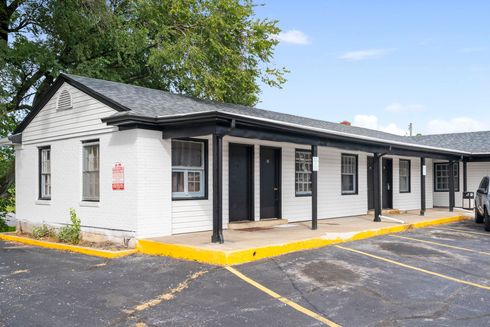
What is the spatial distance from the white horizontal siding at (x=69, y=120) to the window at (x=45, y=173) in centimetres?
40

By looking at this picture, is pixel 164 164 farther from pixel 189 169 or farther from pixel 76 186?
pixel 76 186

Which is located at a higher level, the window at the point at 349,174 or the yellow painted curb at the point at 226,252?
the window at the point at 349,174

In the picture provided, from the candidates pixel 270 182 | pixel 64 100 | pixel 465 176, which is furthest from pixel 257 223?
pixel 465 176

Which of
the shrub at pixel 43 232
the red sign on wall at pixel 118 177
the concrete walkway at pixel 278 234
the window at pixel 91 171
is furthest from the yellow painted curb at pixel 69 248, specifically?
the red sign on wall at pixel 118 177

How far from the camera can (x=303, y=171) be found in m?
15.4

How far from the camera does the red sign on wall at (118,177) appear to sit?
36.1ft

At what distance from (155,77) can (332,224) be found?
13591mm

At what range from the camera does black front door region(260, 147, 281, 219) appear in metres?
14.0

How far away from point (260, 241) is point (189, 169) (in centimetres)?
283

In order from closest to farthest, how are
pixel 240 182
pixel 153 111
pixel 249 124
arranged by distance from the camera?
pixel 249 124 < pixel 153 111 < pixel 240 182

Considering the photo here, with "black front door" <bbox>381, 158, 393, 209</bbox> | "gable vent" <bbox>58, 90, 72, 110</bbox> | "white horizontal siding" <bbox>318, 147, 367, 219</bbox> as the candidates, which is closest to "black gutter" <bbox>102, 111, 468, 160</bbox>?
"white horizontal siding" <bbox>318, 147, 367, 219</bbox>

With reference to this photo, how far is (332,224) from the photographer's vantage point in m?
14.1

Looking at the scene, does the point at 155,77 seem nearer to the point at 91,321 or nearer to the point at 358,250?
the point at 358,250

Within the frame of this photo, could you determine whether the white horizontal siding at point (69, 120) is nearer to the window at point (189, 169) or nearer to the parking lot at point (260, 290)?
the window at point (189, 169)
